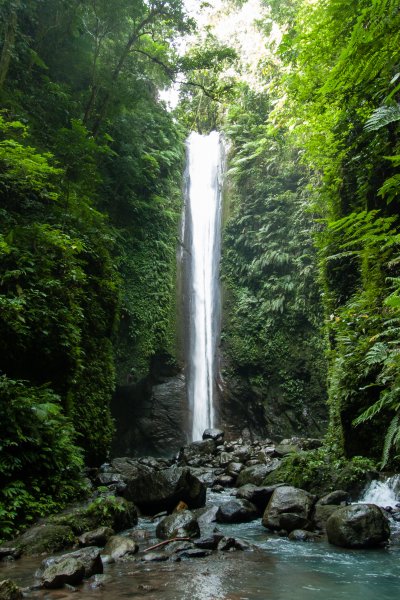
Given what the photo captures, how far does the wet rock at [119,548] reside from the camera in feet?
14.2

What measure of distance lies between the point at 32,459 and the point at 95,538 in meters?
1.39

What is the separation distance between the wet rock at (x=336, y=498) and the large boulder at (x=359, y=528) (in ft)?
3.55

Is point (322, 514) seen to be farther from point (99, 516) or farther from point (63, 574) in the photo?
point (63, 574)

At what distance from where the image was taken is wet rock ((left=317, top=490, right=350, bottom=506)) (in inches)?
232

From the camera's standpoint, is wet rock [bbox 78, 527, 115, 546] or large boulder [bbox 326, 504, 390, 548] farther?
wet rock [bbox 78, 527, 115, 546]

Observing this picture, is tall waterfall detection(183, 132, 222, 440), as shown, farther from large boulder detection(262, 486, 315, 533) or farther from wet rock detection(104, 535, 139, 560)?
wet rock detection(104, 535, 139, 560)

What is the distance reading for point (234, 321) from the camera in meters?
16.5

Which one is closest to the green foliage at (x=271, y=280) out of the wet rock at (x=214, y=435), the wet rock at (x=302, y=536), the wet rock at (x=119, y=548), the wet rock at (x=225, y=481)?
the wet rock at (x=214, y=435)

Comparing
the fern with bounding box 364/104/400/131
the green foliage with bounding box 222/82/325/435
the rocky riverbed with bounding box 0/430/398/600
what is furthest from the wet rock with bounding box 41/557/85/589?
the green foliage with bounding box 222/82/325/435

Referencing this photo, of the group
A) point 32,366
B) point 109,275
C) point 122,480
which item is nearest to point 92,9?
point 109,275

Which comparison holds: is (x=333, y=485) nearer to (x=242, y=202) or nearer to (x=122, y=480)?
(x=122, y=480)

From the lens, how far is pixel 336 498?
19.5 feet

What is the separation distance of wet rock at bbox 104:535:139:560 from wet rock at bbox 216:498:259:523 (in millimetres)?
1799

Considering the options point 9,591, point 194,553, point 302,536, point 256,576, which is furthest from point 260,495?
point 9,591
